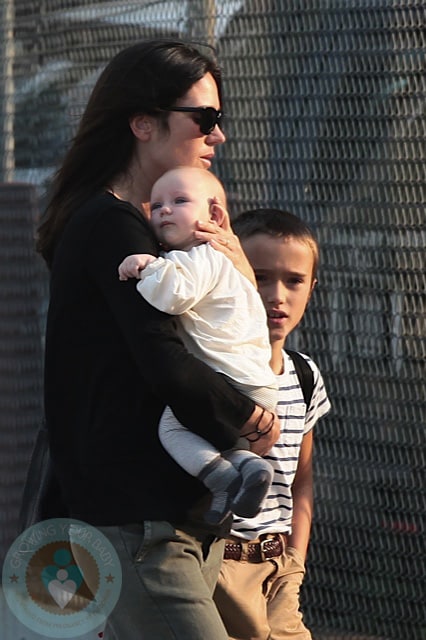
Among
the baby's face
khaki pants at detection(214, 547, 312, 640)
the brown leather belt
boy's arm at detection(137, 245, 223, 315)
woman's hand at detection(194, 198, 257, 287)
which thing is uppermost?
the baby's face

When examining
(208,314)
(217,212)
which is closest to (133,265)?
(208,314)

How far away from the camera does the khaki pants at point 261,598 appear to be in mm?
2855

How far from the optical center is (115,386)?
2.52 meters

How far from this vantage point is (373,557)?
4422mm

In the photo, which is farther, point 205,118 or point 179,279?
point 205,118

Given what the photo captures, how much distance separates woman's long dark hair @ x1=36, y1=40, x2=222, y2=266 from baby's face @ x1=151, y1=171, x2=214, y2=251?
211 millimetres

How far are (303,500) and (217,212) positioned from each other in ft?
3.04

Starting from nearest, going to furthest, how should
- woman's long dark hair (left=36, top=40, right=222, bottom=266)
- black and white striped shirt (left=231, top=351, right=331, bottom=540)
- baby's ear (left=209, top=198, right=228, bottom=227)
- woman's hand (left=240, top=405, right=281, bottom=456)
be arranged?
woman's hand (left=240, top=405, right=281, bottom=456)
baby's ear (left=209, top=198, right=228, bottom=227)
woman's long dark hair (left=36, top=40, right=222, bottom=266)
black and white striped shirt (left=231, top=351, right=331, bottom=540)

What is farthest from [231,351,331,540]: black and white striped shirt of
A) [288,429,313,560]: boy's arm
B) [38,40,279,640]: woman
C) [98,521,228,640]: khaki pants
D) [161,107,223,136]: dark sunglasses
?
[161,107,223,136]: dark sunglasses

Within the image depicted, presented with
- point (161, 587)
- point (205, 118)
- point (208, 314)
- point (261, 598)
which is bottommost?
point (261, 598)

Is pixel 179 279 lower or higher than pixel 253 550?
higher

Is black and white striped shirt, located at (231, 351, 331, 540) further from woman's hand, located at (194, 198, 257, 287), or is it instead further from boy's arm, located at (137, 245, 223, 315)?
boy's arm, located at (137, 245, 223, 315)

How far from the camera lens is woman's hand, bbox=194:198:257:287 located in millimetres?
2602
